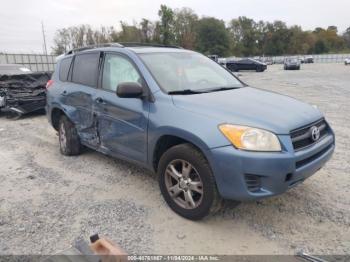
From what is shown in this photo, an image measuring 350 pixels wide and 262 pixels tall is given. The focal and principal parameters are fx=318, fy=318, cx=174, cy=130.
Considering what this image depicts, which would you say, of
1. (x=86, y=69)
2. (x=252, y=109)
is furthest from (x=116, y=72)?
(x=252, y=109)

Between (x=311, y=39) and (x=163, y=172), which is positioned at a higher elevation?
(x=311, y=39)

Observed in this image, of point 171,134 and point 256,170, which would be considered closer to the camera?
point 256,170

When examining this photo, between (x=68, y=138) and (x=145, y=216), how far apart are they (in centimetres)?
248

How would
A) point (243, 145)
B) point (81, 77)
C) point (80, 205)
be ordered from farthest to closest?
point (81, 77)
point (80, 205)
point (243, 145)

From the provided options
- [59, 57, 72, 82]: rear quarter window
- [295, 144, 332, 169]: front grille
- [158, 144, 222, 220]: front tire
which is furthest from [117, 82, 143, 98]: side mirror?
[59, 57, 72, 82]: rear quarter window

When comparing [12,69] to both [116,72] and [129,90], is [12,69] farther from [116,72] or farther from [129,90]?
[129,90]

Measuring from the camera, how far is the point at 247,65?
3741 centimetres

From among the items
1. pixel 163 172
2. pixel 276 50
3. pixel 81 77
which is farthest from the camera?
pixel 276 50

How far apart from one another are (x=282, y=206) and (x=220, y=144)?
4.10ft

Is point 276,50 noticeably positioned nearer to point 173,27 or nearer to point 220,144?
point 173,27

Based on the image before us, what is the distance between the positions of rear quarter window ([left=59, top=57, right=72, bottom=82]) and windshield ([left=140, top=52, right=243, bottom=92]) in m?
1.99

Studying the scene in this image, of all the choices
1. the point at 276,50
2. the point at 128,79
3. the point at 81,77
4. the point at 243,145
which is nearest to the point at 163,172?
the point at 243,145

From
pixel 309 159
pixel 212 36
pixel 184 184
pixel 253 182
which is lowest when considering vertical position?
pixel 184 184

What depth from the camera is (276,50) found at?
86.4 meters
